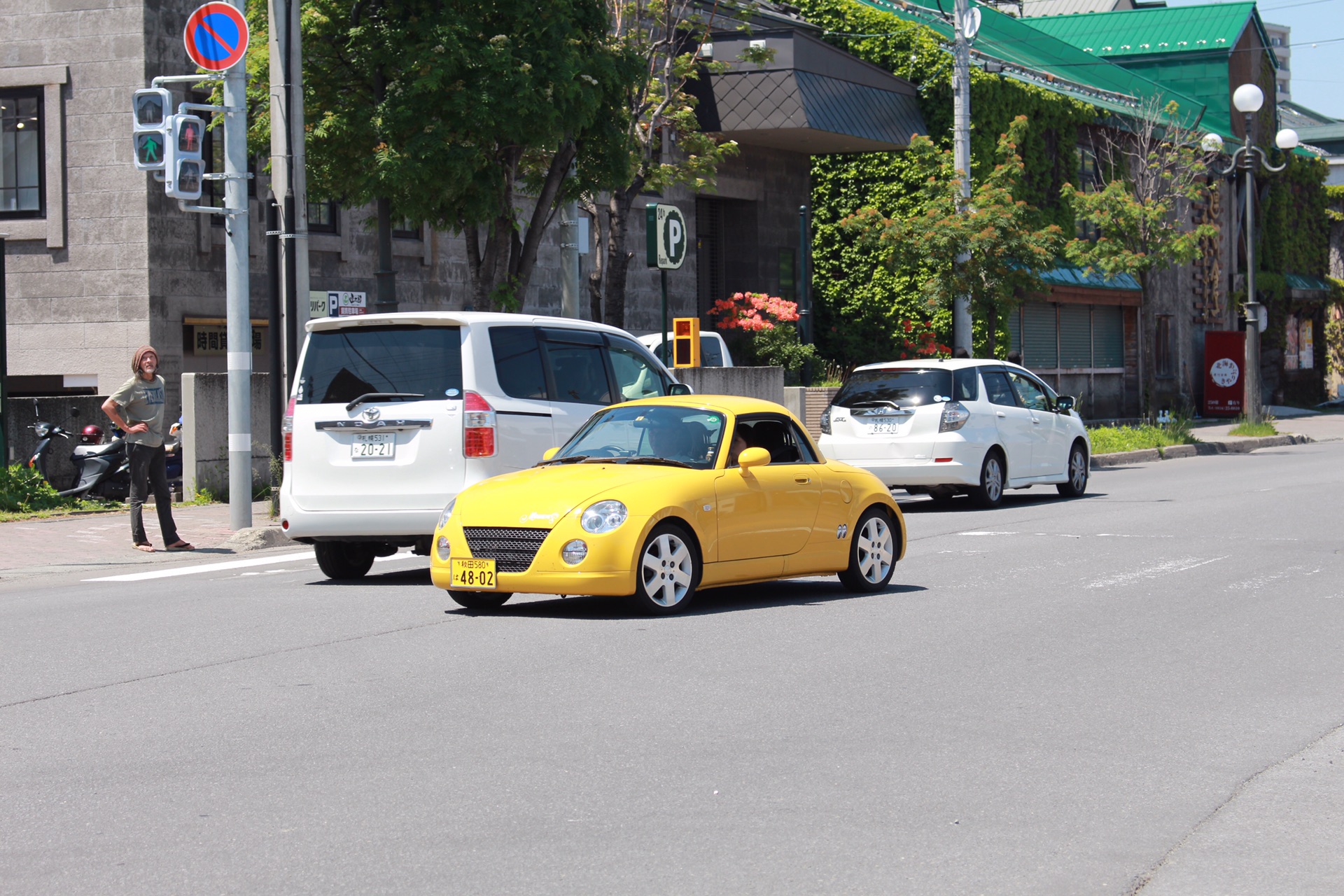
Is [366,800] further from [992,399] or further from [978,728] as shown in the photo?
[992,399]

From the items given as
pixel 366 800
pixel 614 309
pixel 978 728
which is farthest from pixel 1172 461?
pixel 366 800

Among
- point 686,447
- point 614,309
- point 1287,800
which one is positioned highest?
point 614,309

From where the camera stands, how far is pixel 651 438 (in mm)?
10883

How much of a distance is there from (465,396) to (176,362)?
12.1 m

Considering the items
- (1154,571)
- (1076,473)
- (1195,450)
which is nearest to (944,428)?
(1076,473)

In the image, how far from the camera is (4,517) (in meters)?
18.0

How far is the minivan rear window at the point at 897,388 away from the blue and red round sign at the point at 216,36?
25.9 ft

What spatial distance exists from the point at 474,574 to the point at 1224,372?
38503 millimetres

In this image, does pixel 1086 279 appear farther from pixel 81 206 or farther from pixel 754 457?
pixel 754 457

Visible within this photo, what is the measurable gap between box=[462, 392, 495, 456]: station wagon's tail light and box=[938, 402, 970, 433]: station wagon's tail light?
316 inches

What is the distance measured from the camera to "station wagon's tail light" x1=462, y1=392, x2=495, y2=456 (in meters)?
11.9

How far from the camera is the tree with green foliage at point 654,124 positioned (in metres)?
24.4

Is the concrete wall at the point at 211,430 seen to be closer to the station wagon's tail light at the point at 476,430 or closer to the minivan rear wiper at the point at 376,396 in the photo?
the minivan rear wiper at the point at 376,396

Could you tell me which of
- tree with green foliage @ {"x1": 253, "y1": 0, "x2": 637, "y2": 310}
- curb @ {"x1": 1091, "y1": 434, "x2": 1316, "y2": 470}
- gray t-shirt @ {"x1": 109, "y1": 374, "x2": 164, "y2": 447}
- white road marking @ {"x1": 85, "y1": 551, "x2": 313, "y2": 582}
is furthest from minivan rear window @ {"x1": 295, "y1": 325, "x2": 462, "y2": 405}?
curb @ {"x1": 1091, "y1": 434, "x2": 1316, "y2": 470}
